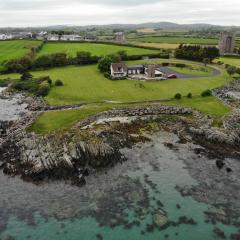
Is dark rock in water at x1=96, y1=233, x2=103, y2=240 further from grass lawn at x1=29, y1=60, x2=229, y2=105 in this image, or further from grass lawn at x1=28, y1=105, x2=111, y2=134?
grass lawn at x1=29, y1=60, x2=229, y2=105

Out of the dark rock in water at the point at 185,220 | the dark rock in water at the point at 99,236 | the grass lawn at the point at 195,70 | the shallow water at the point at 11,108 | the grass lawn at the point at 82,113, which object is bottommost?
the dark rock in water at the point at 99,236

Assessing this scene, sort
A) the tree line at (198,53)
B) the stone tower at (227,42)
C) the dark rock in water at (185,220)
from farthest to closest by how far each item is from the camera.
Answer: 1. the stone tower at (227,42)
2. the tree line at (198,53)
3. the dark rock in water at (185,220)

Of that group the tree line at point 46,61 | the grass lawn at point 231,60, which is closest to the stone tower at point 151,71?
the tree line at point 46,61

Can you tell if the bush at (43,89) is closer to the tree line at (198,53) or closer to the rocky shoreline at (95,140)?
the rocky shoreline at (95,140)

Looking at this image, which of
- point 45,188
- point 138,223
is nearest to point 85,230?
point 138,223

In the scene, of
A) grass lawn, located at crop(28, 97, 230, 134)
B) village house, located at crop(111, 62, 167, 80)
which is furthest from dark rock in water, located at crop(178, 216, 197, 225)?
village house, located at crop(111, 62, 167, 80)

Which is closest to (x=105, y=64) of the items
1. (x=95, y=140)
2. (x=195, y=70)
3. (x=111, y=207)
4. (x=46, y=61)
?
(x=46, y=61)
